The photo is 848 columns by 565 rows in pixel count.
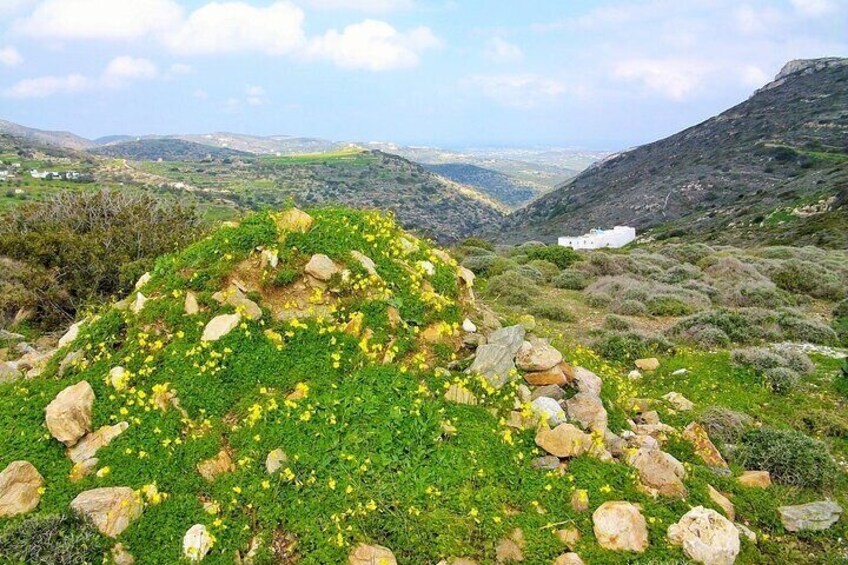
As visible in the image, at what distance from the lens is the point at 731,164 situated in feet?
281

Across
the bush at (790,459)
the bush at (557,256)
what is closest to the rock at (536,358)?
the bush at (790,459)

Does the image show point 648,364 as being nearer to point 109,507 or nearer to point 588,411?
point 588,411

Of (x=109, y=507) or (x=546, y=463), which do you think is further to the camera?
(x=546, y=463)

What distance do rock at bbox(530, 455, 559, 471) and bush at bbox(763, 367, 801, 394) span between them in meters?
6.46

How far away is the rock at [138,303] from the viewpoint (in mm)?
6832

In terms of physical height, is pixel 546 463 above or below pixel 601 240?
above

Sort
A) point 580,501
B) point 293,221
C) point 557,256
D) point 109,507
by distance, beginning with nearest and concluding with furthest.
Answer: point 109,507 < point 580,501 < point 293,221 < point 557,256

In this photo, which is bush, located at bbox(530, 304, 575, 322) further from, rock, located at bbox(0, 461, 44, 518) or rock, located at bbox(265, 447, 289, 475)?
rock, located at bbox(0, 461, 44, 518)

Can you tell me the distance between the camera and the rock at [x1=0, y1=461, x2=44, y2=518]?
4539 millimetres

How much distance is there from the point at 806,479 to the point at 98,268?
1442 cm

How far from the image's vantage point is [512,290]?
17.4m

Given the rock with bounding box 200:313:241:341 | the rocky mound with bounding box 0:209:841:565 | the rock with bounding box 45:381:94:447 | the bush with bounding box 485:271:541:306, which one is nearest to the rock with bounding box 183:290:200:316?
the rocky mound with bounding box 0:209:841:565

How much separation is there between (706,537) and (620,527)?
755 millimetres

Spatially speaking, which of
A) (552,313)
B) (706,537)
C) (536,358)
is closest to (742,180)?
(552,313)
